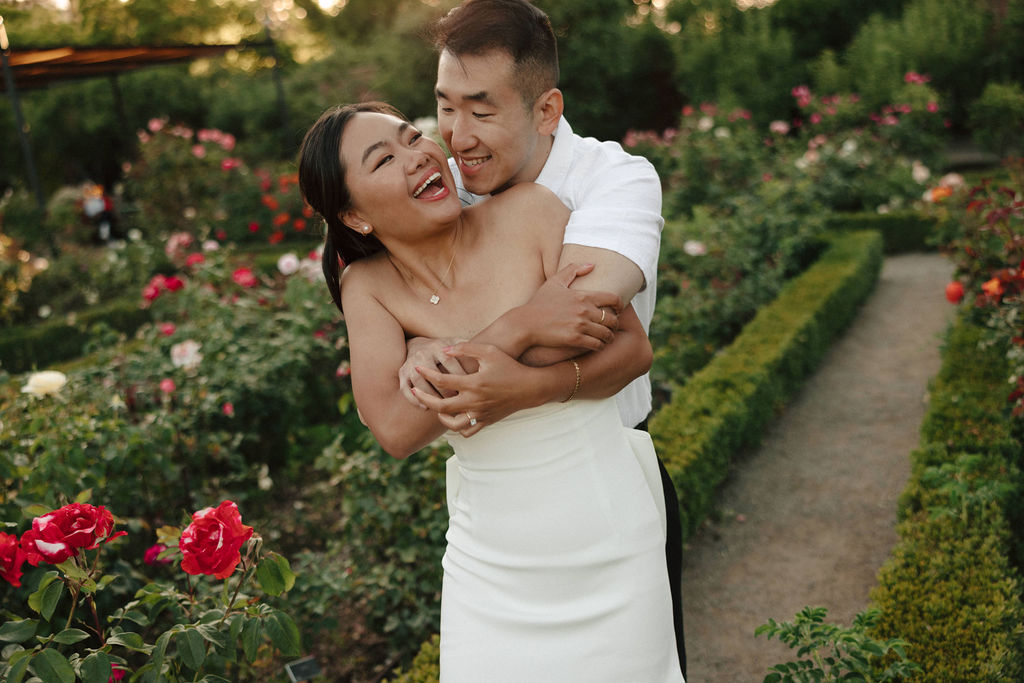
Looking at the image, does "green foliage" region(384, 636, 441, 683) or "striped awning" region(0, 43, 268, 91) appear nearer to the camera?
"green foliage" region(384, 636, 441, 683)

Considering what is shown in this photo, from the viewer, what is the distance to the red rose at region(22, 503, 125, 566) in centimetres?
177

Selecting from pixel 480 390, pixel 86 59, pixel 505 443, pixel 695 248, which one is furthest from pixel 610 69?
pixel 480 390

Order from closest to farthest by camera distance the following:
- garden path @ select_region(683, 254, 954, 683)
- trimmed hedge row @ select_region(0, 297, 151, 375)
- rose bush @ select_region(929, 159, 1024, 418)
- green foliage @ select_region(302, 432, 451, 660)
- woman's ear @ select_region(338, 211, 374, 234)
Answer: woman's ear @ select_region(338, 211, 374, 234) < green foliage @ select_region(302, 432, 451, 660) < garden path @ select_region(683, 254, 954, 683) < rose bush @ select_region(929, 159, 1024, 418) < trimmed hedge row @ select_region(0, 297, 151, 375)

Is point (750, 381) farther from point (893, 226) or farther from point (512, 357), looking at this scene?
point (893, 226)

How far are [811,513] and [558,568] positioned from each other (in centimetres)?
320

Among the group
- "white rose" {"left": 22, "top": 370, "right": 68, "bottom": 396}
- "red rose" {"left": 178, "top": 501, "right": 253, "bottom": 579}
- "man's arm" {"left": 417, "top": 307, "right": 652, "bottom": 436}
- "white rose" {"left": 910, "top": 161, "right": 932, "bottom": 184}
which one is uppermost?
"man's arm" {"left": 417, "top": 307, "right": 652, "bottom": 436}

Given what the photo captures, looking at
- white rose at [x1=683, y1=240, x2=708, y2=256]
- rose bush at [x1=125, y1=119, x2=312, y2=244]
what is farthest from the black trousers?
rose bush at [x1=125, y1=119, x2=312, y2=244]

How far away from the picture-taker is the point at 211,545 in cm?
187

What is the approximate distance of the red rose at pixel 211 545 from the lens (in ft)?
6.10

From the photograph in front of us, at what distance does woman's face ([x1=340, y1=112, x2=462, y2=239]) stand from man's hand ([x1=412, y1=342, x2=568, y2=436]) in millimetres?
293

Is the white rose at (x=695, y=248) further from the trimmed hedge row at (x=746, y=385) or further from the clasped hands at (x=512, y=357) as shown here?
the clasped hands at (x=512, y=357)

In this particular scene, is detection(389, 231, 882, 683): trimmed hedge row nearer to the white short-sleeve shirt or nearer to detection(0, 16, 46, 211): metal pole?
the white short-sleeve shirt

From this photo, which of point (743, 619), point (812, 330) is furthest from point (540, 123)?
point (812, 330)

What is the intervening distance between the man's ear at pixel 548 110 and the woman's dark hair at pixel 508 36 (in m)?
0.02
